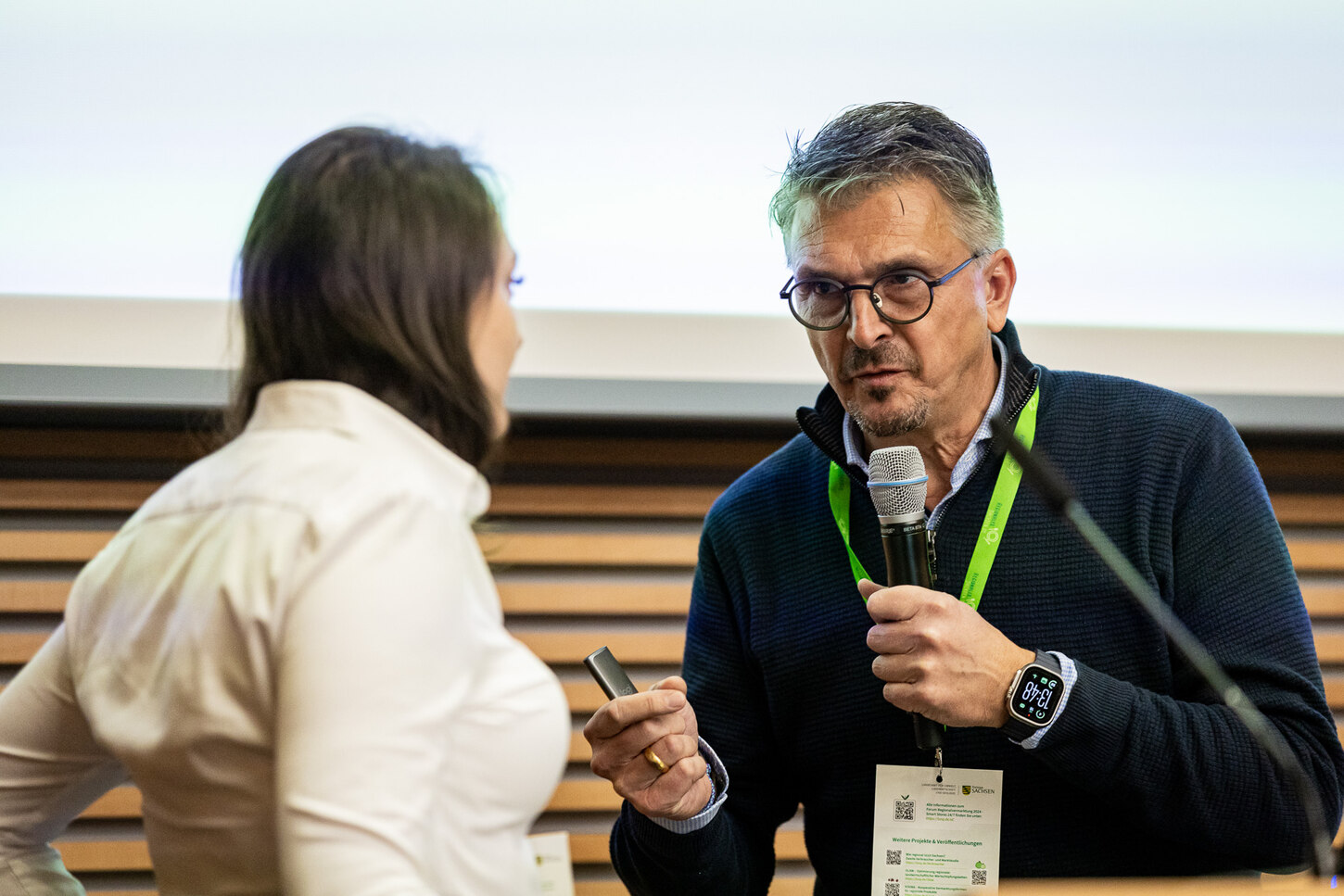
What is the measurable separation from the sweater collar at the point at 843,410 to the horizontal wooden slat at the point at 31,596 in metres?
1.88

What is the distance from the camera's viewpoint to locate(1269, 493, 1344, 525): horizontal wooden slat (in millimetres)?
2902

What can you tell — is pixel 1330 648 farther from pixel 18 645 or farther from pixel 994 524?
pixel 18 645

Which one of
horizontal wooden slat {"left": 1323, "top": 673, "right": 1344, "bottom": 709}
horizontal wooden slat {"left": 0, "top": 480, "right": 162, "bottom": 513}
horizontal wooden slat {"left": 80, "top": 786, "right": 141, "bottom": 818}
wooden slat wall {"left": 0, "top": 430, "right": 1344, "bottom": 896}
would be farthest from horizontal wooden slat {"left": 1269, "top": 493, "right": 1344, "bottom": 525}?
horizontal wooden slat {"left": 80, "top": 786, "right": 141, "bottom": 818}

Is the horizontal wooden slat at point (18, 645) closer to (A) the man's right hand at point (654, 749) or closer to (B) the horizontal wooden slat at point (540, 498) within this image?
(B) the horizontal wooden slat at point (540, 498)

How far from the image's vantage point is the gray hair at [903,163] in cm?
176

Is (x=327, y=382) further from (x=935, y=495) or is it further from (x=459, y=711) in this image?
(x=935, y=495)

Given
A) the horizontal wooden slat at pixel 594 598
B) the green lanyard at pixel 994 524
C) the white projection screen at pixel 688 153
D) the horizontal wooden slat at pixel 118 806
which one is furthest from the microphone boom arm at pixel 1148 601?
the horizontal wooden slat at pixel 118 806

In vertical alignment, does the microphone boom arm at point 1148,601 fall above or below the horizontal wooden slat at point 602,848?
above

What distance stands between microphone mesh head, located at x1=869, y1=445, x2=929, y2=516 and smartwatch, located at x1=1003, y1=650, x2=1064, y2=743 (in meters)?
0.26

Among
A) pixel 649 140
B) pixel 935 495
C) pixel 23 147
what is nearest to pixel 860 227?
pixel 935 495

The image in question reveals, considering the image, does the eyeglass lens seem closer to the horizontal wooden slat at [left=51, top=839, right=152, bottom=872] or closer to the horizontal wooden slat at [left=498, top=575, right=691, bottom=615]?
the horizontal wooden slat at [left=498, top=575, right=691, bottom=615]

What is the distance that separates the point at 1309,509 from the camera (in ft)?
9.55

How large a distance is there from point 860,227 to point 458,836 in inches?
46.1

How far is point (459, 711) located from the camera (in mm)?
882
